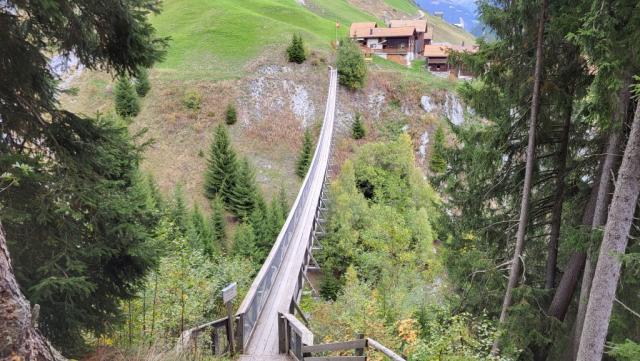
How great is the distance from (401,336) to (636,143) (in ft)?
18.0

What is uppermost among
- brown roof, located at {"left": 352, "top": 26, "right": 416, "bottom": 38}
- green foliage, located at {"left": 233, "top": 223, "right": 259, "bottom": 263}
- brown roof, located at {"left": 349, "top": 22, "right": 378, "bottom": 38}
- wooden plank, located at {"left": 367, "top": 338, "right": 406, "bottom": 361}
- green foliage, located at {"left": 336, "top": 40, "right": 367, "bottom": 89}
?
brown roof, located at {"left": 349, "top": 22, "right": 378, "bottom": 38}

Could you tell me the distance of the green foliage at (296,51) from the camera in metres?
35.1

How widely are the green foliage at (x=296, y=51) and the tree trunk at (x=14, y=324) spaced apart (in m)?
35.0

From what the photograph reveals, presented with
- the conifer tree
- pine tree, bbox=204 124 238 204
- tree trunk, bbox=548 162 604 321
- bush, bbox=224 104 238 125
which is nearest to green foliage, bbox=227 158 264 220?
pine tree, bbox=204 124 238 204

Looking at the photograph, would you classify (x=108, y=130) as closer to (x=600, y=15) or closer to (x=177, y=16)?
(x=600, y=15)

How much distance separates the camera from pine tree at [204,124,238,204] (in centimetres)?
2358

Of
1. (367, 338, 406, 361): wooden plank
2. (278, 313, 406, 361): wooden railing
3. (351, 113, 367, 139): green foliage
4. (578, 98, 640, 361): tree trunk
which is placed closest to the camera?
(367, 338, 406, 361): wooden plank

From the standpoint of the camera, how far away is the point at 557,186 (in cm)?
687

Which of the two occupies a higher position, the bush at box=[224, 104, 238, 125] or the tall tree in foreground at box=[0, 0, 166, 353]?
the bush at box=[224, 104, 238, 125]

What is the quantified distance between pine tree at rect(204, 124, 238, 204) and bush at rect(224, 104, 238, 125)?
6.40 meters

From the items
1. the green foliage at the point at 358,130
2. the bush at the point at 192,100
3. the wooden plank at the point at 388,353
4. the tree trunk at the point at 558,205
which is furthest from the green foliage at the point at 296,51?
the wooden plank at the point at 388,353

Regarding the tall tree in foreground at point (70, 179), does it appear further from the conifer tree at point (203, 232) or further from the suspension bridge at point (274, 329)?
the conifer tree at point (203, 232)

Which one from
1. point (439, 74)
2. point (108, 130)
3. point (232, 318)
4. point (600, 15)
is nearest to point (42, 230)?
point (108, 130)

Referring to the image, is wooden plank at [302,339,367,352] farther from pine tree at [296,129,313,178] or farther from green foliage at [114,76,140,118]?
green foliage at [114,76,140,118]
